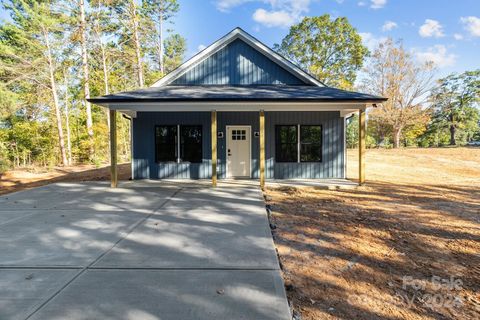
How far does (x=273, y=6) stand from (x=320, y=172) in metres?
24.8

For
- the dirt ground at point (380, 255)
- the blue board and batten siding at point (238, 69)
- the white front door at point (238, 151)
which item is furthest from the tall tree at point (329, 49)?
the dirt ground at point (380, 255)

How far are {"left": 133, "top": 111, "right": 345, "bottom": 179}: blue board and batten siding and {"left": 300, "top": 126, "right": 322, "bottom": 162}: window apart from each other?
0.57 ft

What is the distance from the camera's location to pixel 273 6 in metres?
29.1

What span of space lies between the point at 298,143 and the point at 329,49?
21.7 meters

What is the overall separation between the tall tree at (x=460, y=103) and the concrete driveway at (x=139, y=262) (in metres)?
41.9

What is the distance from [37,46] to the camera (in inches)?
715

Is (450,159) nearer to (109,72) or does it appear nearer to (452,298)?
(452,298)

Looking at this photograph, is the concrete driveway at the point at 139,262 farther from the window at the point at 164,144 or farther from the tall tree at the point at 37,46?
the tall tree at the point at 37,46

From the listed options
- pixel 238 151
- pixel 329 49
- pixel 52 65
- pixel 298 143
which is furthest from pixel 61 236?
pixel 329 49

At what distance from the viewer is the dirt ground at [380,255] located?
2627 mm

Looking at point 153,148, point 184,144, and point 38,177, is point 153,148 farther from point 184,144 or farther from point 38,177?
Result: point 38,177

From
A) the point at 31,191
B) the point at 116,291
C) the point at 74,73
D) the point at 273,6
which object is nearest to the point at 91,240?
the point at 116,291

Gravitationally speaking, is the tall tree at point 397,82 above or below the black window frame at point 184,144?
above

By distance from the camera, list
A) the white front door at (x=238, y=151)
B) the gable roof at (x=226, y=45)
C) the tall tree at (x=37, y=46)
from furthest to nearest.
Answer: the tall tree at (x=37, y=46) → the gable roof at (x=226, y=45) → the white front door at (x=238, y=151)
